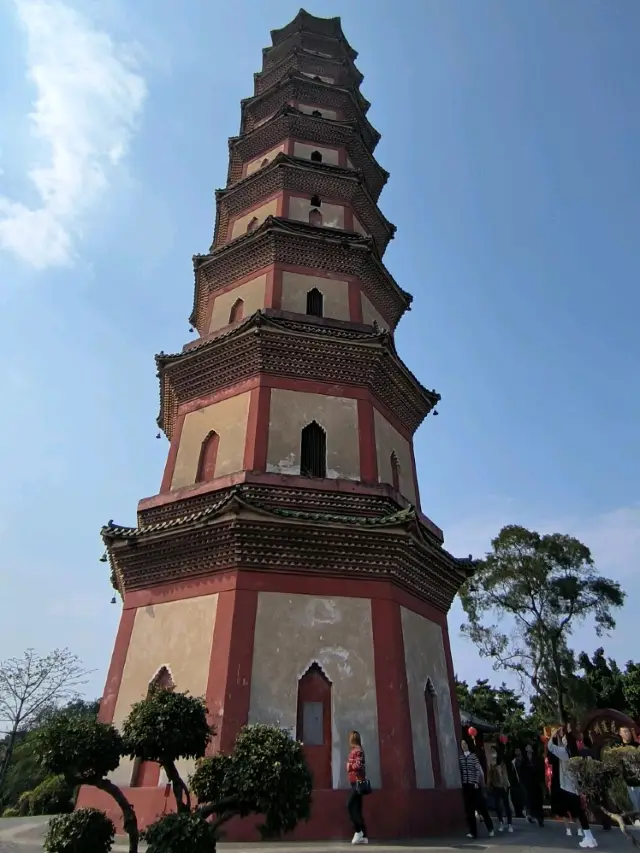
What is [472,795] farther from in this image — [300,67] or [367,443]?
[300,67]

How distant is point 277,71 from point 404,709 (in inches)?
728

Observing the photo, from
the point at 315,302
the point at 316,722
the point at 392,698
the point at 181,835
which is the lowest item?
the point at 181,835

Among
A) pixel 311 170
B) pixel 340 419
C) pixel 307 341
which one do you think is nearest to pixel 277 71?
pixel 311 170

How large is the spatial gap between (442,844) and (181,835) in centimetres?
377

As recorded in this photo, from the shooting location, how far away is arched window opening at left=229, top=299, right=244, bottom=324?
12.9 meters

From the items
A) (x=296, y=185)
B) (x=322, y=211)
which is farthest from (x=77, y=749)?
(x=296, y=185)

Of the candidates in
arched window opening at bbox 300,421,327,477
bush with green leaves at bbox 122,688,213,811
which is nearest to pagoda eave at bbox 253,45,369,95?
arched window opening at bbox 300,421,327,477

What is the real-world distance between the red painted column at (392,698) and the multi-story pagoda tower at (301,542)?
0.02 meters

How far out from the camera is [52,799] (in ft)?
46.7

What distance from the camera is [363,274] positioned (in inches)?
532

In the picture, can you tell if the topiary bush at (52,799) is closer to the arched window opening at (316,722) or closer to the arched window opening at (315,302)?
the arched window opening at (316,722)

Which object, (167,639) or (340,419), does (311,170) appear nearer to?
(340,419)

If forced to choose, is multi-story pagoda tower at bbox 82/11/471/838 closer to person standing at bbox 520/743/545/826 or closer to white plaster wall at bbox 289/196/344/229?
white plaster wall at bbox 289/196/344/229

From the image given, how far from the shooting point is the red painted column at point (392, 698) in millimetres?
7859
